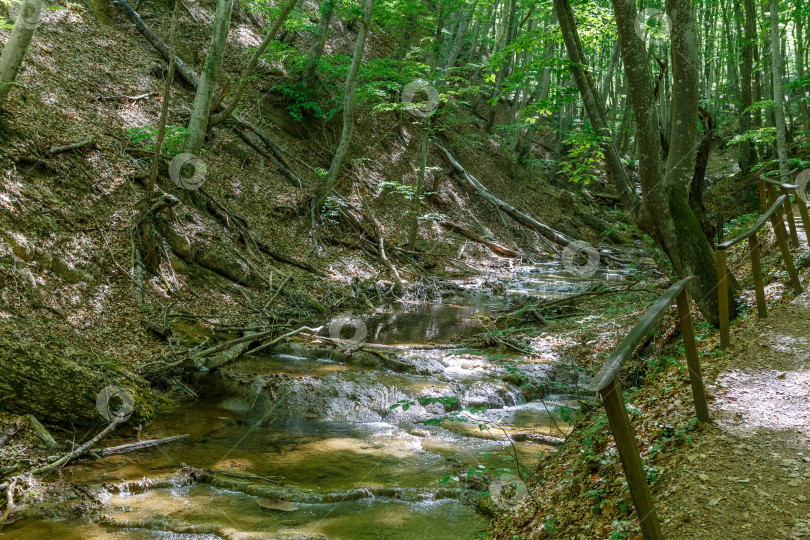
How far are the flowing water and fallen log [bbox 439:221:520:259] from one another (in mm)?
9264

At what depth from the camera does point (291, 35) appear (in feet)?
60.1

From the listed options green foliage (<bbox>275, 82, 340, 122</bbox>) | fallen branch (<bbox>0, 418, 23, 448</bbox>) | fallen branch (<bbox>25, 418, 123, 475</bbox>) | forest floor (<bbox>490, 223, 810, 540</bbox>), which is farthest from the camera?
green foliage (<bbox>275, 82, 340, 122</bbox>)

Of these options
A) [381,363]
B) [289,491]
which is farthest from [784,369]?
[381,363]

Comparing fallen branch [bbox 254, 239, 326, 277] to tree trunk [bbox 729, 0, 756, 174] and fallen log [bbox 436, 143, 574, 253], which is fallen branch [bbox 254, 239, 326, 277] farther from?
tree trunk [bbox 729, 0, 756, 174]

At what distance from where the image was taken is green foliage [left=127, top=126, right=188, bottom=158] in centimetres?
1049

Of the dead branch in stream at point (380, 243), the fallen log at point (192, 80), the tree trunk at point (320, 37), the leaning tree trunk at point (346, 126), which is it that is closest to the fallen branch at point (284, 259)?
the dead branch in stream at point (380, 243)

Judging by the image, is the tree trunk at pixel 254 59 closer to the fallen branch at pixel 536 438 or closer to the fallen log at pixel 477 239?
the fallen log at pixel 477 239

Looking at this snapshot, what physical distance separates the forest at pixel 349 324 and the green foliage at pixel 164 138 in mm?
80

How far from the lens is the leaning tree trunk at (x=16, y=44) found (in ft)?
27.1

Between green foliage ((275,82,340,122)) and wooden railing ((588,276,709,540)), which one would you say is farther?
green foliage ((275,82,340,122))

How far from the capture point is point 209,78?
1113 centimetres

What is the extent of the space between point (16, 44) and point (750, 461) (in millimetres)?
11187

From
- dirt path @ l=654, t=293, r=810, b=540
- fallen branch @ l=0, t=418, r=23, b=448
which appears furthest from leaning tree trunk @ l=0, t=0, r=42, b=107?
dirt path @ l=654, t=293, r=810, b=540

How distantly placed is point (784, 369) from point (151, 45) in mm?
17199
